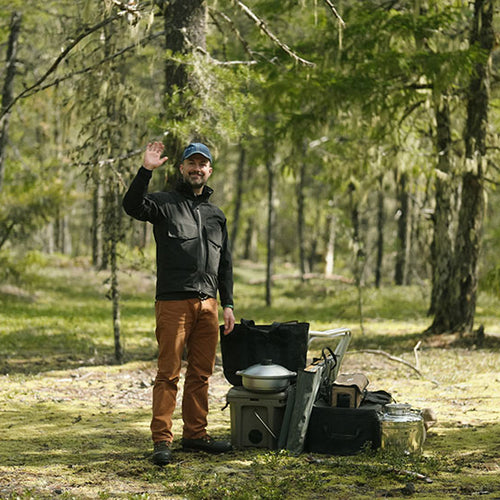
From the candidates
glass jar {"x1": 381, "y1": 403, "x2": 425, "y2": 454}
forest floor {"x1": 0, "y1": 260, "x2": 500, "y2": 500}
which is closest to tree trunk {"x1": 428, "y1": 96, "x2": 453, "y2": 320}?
forest floor {"x1": 0, "y1": 260, "x2": 500, "y2": 500}

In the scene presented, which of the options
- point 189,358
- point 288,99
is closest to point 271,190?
point 288,99

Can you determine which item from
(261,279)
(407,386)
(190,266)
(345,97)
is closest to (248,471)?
(190,266)

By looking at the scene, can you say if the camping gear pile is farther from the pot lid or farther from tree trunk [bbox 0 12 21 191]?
tree trunk [bbox 0 12 21 191]

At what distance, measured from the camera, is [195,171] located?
228 inches

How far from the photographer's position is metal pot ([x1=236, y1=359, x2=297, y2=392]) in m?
5.73

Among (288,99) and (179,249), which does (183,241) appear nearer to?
(179,249)

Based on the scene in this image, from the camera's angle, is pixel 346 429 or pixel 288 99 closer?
pixel 346 429

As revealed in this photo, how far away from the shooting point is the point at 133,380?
9766 mm

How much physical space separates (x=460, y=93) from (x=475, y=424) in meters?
7.56

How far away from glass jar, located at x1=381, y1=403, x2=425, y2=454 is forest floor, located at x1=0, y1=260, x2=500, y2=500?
12cm

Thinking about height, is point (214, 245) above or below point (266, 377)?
above

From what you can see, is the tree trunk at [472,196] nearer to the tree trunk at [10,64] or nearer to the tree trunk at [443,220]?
the tree trunk at [443,220]

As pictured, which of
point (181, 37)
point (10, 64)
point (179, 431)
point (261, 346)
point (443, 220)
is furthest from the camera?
point (10, 64)

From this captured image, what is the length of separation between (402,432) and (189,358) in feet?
6.07
